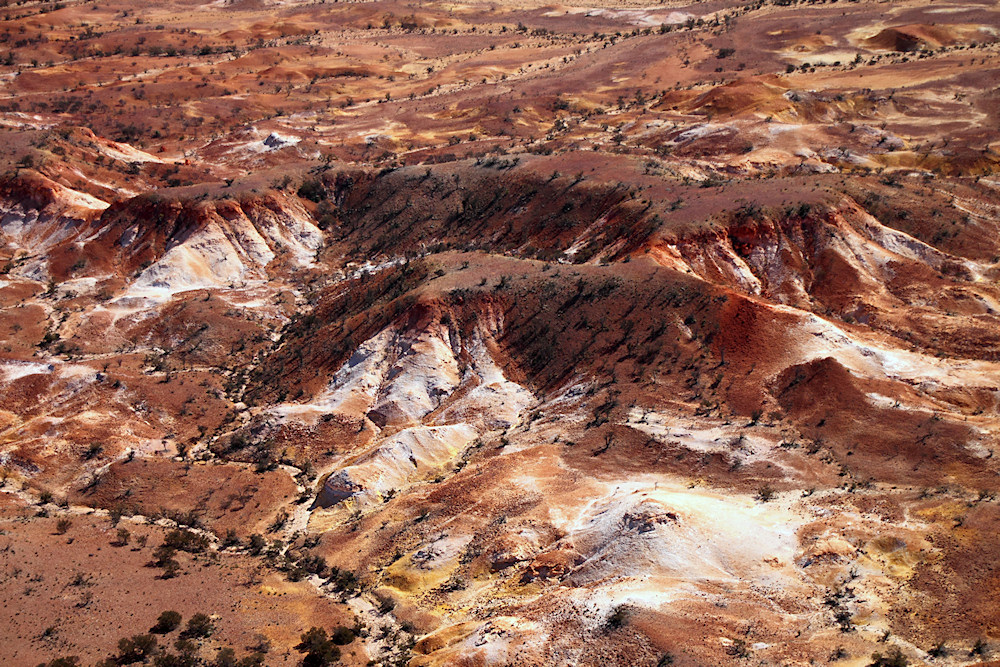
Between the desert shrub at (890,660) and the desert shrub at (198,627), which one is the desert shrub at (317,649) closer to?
the desert shrub at (198,627)

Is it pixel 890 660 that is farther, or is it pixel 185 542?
pixel 185 542

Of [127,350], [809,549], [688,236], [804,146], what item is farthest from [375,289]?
[804,146]

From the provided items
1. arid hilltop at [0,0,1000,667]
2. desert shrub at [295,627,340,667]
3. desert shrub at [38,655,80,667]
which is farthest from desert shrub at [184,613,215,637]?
desert shrub at [38,655,80,667]

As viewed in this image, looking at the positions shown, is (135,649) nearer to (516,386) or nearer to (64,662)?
(64,662)

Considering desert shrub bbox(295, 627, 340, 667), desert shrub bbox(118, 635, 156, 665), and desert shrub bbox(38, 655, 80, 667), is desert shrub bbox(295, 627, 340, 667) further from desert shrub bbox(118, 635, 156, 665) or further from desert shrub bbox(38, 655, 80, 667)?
desert shrub bbox(38, 655, 80, 667)

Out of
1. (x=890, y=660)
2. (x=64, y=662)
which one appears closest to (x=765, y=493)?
(x=890, y=660)

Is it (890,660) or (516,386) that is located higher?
(890,660)

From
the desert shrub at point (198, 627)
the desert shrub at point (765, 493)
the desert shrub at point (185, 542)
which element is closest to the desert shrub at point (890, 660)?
the desert shrub at point (765, 493)

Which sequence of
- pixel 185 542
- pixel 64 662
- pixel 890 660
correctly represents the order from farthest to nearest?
pixel 185 542
pixel 64 662
pixel 890 660
